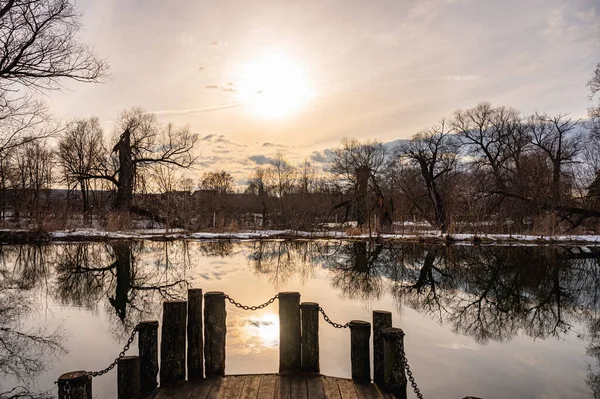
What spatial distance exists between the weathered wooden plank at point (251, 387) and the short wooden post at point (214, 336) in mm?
408

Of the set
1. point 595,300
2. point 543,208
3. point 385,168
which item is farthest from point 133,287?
point 385,168

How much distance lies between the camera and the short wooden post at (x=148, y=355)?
4555 mm

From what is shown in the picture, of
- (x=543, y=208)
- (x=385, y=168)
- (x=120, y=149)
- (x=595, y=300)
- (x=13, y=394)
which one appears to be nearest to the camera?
(x=13, y=394)

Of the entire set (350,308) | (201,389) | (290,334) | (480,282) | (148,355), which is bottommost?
(350,308)

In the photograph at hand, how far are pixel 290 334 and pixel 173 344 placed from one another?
1.43 metres

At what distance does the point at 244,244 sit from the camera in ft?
77.4

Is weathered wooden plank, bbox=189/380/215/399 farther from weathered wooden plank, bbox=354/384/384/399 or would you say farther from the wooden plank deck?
weathered wooden plank, bbox=354/384/384/399

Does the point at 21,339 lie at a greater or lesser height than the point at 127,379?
lesser

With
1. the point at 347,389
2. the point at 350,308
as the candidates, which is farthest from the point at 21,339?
the point at 350,308

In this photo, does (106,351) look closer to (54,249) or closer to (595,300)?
(595,300)

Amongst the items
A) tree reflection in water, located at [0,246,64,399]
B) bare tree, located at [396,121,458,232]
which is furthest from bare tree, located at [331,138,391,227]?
tree reflection in water, located at [0,246,64,399]

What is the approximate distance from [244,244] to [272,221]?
14651mm

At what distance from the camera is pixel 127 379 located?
432 cm

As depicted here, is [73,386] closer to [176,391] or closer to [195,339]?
[176,391]
